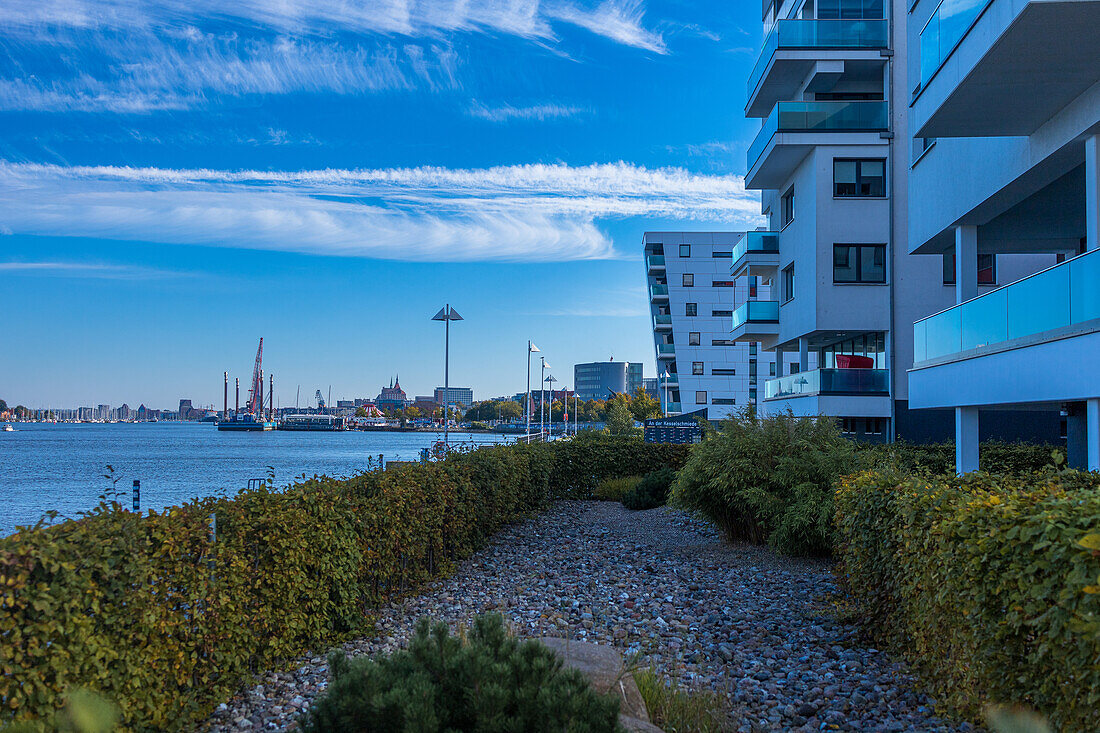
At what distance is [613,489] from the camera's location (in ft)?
76.1

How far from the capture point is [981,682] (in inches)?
186

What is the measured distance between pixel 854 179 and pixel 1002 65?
16352mm

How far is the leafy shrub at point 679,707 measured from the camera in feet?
17.3

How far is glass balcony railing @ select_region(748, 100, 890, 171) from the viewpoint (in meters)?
27.0

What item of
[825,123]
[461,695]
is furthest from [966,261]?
[461,695]

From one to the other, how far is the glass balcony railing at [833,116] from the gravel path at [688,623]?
57.6 feet

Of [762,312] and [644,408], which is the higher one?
[762,312]

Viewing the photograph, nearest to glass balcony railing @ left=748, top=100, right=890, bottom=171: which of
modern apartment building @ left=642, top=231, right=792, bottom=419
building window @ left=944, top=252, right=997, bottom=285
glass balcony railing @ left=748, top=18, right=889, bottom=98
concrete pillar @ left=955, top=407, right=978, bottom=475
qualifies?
glass balcony railing @ left=748, top=18, right=889, bottom=98

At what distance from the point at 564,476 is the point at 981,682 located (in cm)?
1892

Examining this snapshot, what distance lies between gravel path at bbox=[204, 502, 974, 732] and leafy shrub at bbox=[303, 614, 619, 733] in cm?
190

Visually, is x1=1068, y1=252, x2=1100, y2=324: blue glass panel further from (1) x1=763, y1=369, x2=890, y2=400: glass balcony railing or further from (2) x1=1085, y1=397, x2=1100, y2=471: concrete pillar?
(1) x1=763, y1=369, x2=890, y2=400: glass balcony railing

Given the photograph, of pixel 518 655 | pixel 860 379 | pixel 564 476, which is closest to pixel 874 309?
pixel 860 379

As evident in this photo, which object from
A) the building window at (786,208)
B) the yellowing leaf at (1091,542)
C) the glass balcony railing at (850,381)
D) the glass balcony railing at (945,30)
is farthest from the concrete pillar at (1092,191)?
the building window at (786,208)

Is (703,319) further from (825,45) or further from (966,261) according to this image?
(966,261)
